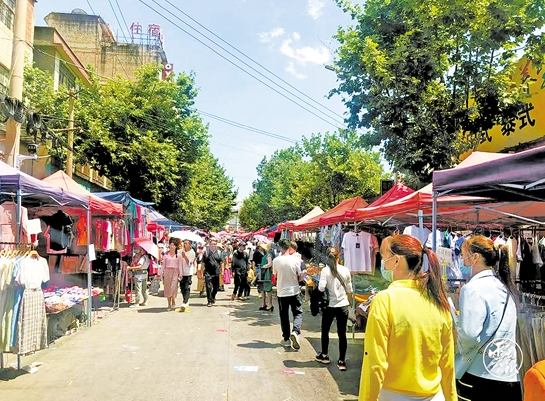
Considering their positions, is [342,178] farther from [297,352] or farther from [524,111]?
[297,352]

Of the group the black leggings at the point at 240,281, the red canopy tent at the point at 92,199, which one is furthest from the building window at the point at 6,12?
the black leggings at the point at 240,281

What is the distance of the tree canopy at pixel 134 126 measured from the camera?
2020 cm

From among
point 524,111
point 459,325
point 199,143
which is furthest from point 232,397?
point 199,143

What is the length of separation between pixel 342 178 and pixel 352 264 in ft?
58.0

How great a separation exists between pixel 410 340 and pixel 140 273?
11755 millimetres

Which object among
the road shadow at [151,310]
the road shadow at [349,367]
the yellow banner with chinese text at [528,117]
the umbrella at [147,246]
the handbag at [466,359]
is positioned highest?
the yellow banner with chinese text at [528,117]

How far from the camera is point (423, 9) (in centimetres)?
1040

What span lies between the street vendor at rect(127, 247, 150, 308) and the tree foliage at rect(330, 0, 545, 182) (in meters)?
7.76

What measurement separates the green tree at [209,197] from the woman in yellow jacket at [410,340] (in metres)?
31.0

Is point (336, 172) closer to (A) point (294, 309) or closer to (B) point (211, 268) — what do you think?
(B) point (211, 268)

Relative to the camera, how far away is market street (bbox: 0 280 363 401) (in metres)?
5.77

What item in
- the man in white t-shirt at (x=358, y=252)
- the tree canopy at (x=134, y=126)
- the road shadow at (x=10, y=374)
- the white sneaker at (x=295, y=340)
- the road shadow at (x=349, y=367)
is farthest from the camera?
the tree canopy at (x=134, y=126)

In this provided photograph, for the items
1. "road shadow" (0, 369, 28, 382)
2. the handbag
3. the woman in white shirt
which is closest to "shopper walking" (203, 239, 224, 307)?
the woman in white shirt

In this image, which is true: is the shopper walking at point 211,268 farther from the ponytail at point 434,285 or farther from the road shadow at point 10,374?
the ponytail at point 434,285
